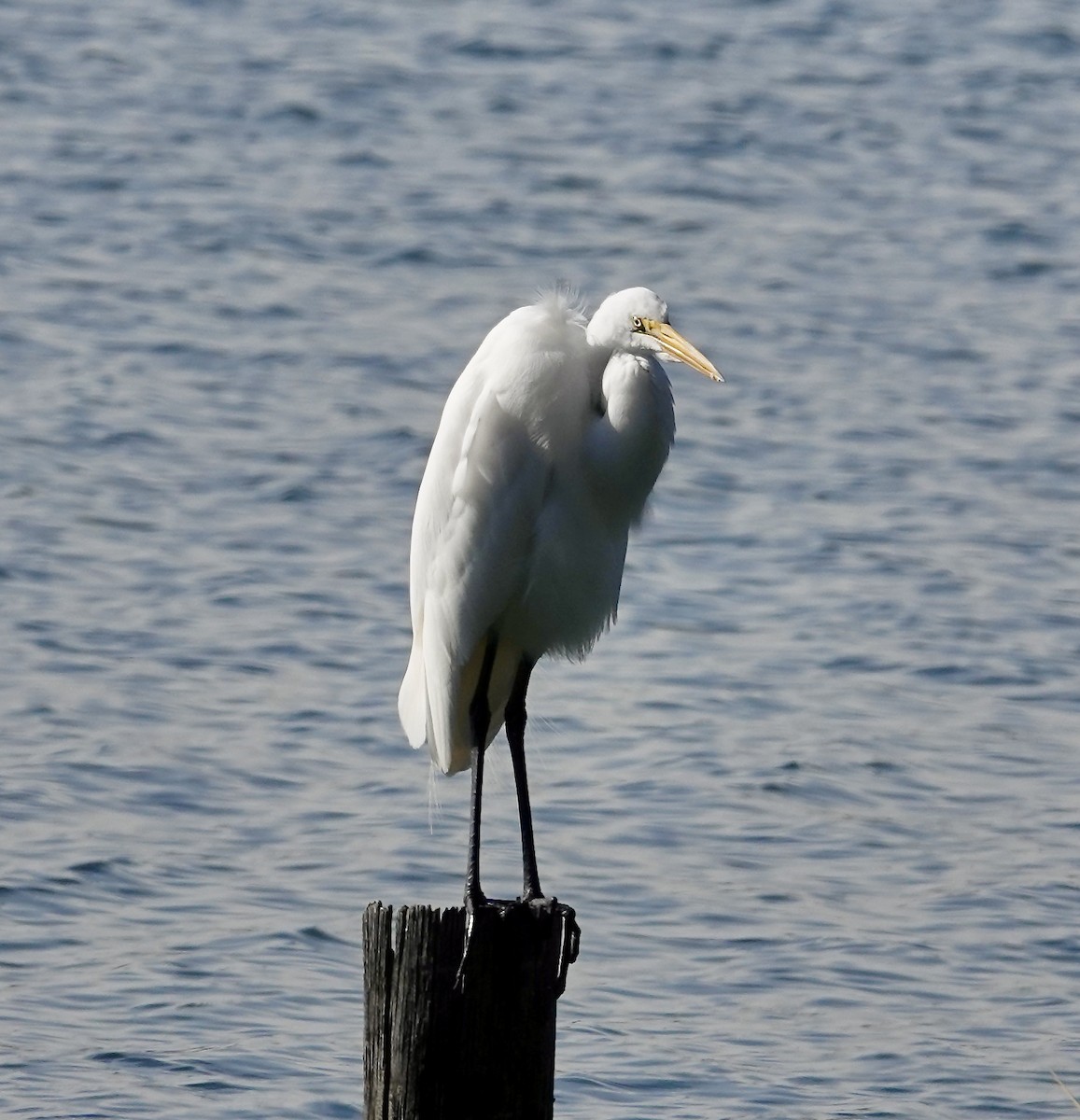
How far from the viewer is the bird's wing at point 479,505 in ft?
16.2

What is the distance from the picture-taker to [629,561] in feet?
32.4

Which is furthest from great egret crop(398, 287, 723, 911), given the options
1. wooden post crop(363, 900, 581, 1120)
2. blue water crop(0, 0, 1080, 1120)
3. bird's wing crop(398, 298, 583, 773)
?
blue water crop(0, 0, 1080, 1120)

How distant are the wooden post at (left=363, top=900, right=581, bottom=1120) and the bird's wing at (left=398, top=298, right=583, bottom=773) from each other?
1043 mm

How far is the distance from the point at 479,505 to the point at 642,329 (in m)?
0.57

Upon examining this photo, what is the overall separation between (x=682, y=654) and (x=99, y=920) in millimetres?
3042

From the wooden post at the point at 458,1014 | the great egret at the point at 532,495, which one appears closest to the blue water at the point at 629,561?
the great egret at the point at 532,495

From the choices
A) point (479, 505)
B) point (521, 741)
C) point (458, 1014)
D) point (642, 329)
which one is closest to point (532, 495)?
point (479, 505)

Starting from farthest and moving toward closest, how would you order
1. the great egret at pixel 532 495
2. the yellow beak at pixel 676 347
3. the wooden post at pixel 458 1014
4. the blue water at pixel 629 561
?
the blue water at pixel 629 561 → the great egret at pixel 532 495 → the yellow beak at pixel 676 347 → the wooden post at pixel 458 1014

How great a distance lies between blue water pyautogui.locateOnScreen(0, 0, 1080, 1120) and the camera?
21.9 ft

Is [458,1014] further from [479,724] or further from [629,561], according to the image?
[629,561]

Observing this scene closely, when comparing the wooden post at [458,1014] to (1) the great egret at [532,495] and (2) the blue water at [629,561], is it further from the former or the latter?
(2) the blue water at [629,561]

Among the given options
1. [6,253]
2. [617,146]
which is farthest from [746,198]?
[6,253]

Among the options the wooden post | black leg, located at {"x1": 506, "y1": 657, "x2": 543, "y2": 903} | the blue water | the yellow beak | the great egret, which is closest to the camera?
the wooden post

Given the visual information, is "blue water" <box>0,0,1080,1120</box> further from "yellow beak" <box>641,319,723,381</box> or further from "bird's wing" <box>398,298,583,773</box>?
"yellow beak" <box>641,319,723,381</box>
